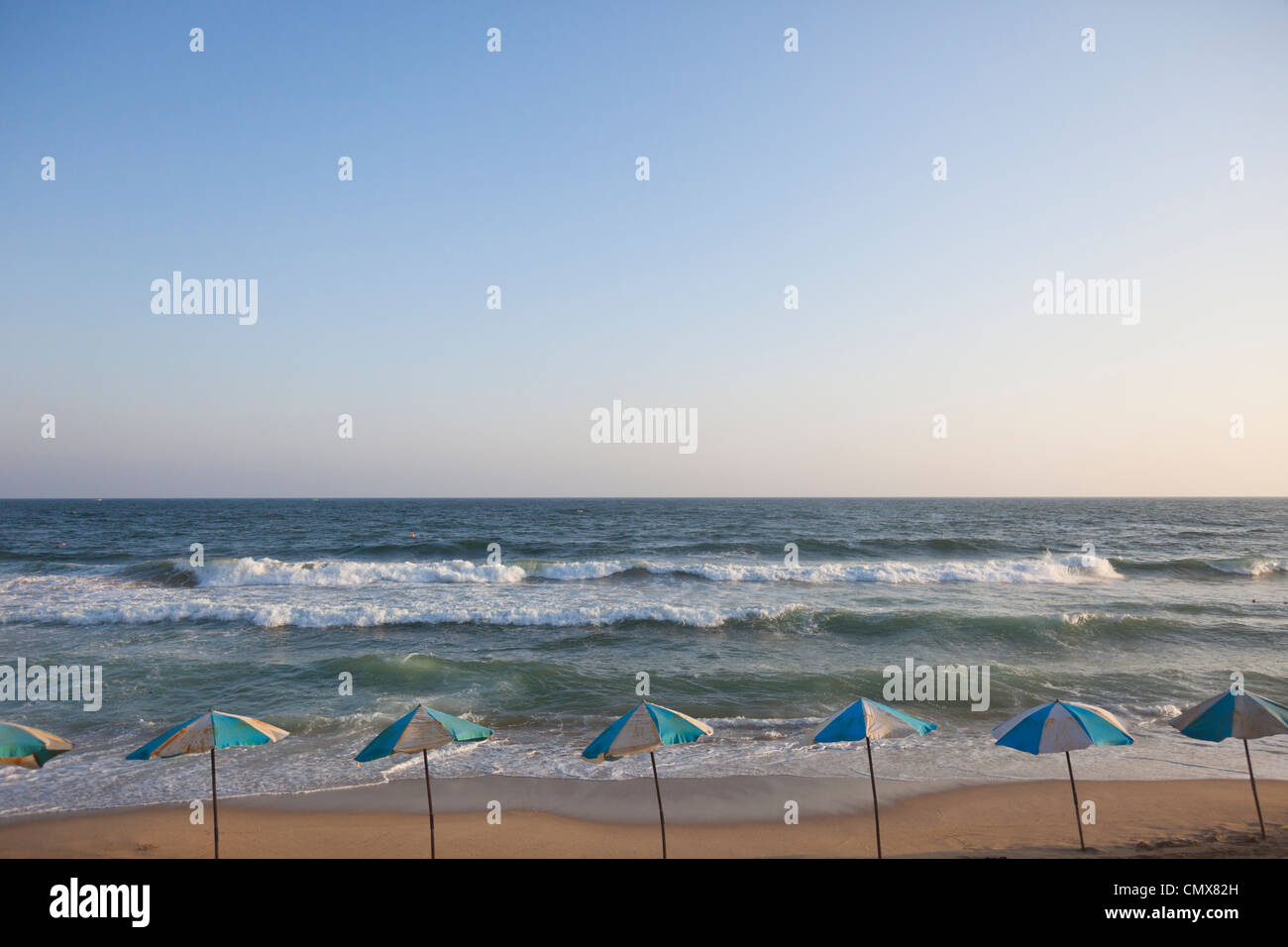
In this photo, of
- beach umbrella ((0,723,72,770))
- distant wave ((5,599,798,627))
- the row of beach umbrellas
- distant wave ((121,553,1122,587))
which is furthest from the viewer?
distant wave ((121,553,1122,587))

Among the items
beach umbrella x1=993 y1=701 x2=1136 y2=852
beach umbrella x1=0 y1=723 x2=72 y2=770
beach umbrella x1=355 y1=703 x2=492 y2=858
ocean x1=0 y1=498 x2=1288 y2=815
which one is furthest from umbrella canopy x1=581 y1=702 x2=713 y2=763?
beach umbrella x1=0 y1=723 x2=72 y2=770

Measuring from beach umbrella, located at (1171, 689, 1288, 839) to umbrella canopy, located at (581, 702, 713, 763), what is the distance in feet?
17.1

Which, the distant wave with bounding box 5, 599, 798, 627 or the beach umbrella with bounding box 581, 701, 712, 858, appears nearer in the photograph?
the beach umbrella with bounding box 581, 701, 712, 858

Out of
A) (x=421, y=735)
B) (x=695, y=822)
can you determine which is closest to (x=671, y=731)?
(x=421, y=735)

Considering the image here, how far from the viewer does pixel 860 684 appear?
50.3 ft

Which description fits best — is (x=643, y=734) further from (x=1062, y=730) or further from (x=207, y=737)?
(x=207, y=737)

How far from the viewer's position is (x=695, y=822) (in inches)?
364

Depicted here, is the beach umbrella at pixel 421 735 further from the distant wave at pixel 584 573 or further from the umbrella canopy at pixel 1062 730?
the distant wave at pixel 584 573

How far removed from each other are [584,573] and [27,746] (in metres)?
27.2

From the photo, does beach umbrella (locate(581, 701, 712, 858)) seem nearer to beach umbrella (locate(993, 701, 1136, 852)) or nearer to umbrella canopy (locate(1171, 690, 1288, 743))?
beach umbrella (locate(993, 701, 1136, 852))

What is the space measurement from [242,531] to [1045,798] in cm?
6021

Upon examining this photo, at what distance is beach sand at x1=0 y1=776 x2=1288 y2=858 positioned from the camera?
8.45 metres
